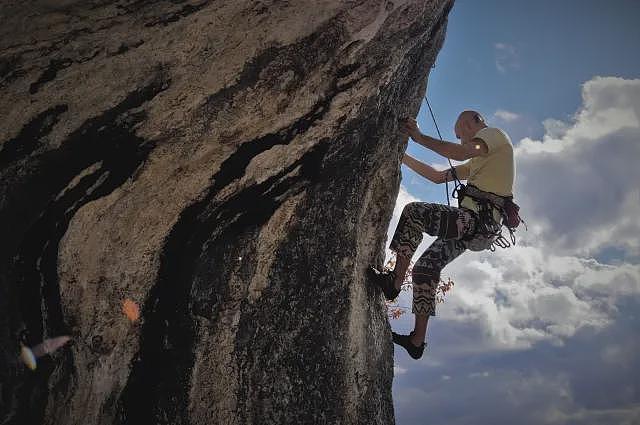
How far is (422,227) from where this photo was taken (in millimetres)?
6039

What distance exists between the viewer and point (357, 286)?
5977 millimetres

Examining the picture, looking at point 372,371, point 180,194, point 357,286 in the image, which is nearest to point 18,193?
point 180,194

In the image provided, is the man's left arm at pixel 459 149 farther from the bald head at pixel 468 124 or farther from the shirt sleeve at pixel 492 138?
the bald head at pixel 468 124

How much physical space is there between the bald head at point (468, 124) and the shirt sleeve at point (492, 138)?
17.4 inches

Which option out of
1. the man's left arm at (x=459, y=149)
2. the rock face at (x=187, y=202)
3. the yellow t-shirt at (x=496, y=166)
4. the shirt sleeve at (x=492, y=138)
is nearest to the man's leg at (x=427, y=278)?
the yellow t-shirt at (x=496, y=166)

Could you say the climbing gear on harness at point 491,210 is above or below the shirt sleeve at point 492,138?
below

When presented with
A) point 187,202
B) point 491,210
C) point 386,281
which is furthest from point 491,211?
point 187,202

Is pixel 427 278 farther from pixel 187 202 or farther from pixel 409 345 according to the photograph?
pixel 187 202

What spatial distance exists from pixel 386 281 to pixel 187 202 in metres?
2.74

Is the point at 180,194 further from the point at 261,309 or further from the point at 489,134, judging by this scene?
the point at 489,134

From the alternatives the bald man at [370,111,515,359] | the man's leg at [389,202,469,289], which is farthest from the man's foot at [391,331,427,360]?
the man's leg at [389,202,469,289]

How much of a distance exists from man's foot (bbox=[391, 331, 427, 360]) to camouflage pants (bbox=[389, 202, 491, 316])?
437mm

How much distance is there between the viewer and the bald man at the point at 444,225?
602 centimetres

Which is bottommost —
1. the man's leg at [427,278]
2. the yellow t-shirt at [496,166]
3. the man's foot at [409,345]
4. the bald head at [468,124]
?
the man's foot at [409,345]
